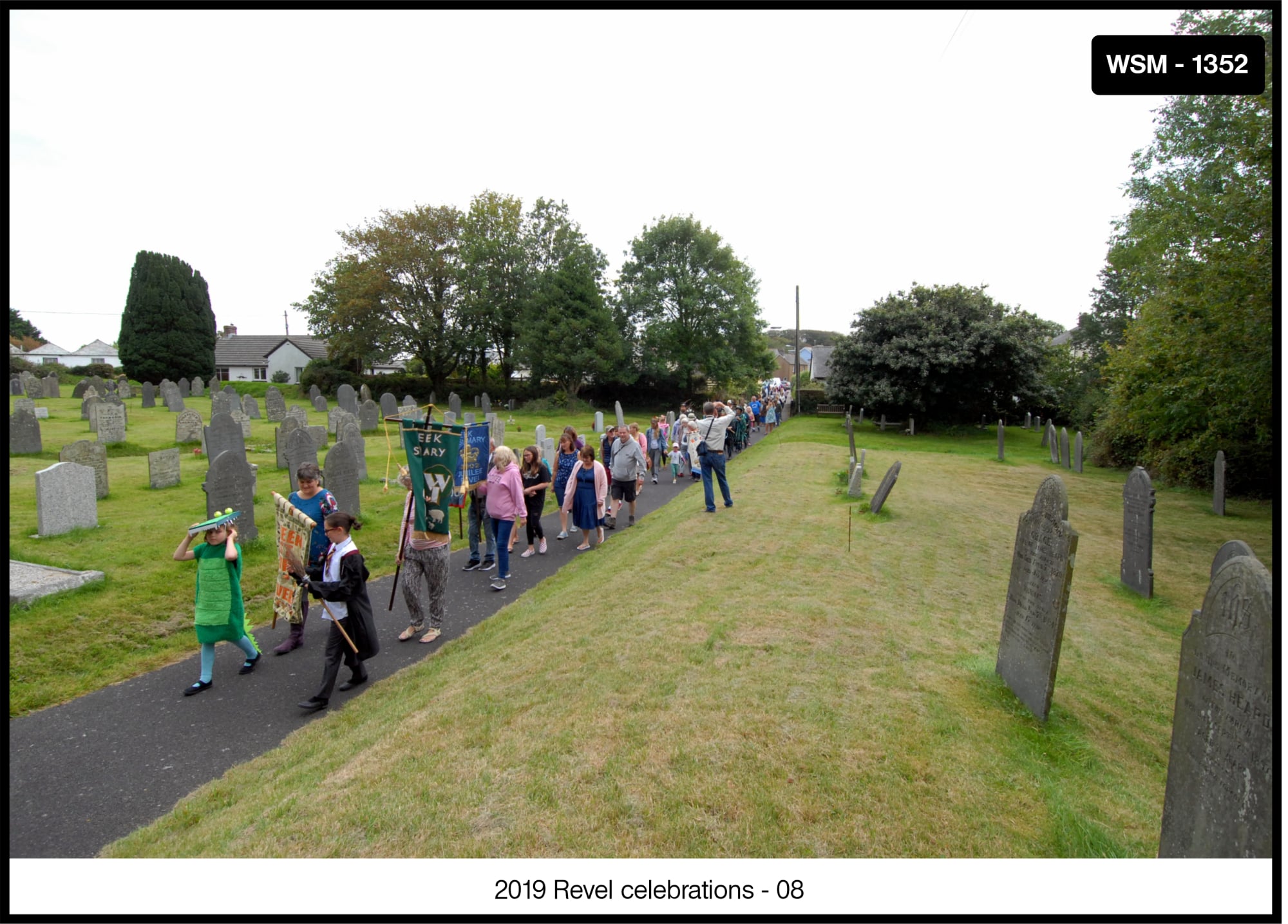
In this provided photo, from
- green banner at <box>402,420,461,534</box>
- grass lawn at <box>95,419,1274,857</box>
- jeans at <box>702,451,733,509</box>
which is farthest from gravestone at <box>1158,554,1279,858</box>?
jeans at <box>702,451,733,509</box>

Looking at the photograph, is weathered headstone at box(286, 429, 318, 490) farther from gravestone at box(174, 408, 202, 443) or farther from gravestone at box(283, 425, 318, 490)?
gravestone at box(174, 408, 202, 443)

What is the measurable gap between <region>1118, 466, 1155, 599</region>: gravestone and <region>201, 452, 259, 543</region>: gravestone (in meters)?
12.2

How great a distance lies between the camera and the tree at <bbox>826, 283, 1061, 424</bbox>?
3172 cm

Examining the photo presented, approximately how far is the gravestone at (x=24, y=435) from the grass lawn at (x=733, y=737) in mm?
12290

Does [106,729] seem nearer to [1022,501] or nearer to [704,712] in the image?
[704,712]

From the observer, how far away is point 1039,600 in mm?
4934

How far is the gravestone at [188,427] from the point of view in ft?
62.4

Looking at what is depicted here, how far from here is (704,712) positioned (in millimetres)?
4438

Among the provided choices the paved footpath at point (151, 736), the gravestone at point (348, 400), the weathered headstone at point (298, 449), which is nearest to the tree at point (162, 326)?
the gravestone at point (348, 400)

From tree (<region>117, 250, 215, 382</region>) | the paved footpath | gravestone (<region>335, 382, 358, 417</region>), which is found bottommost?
the paved footpath

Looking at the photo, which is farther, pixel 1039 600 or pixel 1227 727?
pixel 1039 600

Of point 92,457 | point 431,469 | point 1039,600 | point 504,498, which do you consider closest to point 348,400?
point 92,457

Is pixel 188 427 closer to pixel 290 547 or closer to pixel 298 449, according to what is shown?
pixel 298 449

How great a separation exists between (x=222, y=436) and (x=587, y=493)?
846 centimetres
